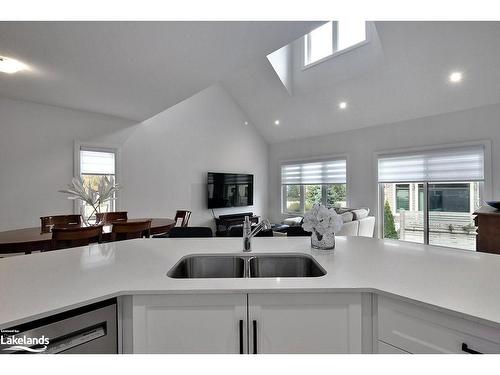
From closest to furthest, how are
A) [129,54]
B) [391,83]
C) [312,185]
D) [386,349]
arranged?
[386,349], [129,54], [391,83], [312,185]

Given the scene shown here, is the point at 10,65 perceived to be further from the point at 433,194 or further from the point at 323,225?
the point at 433,194

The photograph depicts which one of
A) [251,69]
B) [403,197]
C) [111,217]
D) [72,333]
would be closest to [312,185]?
[403,197]

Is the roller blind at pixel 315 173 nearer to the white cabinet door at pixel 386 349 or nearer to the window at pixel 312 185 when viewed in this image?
the window at pixel 312 185

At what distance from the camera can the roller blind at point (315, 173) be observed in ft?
18.9

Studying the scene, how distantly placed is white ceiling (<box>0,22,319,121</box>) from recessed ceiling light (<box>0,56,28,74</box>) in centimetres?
9

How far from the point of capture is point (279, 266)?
1519 mm

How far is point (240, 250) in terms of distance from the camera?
158cm

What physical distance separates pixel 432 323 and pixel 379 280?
0.71ft

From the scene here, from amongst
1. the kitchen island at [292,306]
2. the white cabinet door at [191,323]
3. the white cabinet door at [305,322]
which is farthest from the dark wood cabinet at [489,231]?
the white cabinet door at [191,323]

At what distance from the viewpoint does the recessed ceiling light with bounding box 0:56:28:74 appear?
2.36 metres

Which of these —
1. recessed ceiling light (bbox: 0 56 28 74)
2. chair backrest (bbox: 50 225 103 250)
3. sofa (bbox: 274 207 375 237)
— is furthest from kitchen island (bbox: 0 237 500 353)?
sofa (bbox: 274 207 375 237)

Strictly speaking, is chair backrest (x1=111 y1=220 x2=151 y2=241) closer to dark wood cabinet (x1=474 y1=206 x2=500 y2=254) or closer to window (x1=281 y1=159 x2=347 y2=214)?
dark wood cabinet (x1=474 y1=206 x2=500 y2=254)

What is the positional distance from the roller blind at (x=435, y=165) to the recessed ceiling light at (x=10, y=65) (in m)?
5.72

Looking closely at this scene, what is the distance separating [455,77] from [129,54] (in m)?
4.48
